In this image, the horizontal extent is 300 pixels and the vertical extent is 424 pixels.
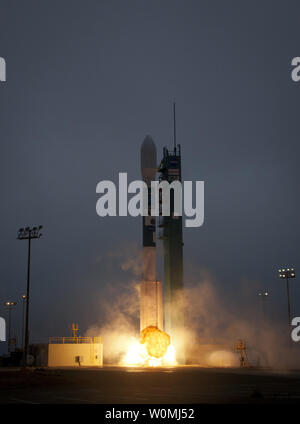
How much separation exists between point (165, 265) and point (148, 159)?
1227 centimetres

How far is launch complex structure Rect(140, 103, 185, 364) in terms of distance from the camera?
177 feet

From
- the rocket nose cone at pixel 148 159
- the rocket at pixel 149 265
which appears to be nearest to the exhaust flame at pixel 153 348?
the rocket at pixel 149 265

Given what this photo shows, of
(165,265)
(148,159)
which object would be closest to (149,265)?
(165,265)

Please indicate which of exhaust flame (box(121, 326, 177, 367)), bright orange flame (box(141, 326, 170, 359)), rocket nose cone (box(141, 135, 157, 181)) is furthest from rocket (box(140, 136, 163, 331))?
exhaust flame (box(121, 326, 177, 367))

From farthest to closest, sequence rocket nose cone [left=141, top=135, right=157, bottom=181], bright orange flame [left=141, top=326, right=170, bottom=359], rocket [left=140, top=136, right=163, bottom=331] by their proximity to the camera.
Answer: rocket nose cone [left=141, top=135, right=157, bottom=181] < rocket [left=140, top=136, right=163, bottom=331] < bright orange flame [left=141, top=326, right=170, bottom=359]

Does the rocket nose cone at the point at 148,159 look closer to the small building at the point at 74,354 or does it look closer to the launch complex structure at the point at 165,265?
the launch complex structure at the point at 165,265

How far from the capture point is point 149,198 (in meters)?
56.3

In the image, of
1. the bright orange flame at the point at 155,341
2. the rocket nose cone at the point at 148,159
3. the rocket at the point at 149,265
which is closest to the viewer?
the bright orange flame at the point at 155,341

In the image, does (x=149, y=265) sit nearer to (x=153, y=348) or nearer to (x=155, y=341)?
(x=155, y=341)

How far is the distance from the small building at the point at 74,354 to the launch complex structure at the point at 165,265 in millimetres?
6767

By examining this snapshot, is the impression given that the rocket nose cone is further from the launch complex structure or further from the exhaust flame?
the exhaust flame

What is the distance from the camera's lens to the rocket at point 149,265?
5388 centimetres

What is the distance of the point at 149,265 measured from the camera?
180 feet
